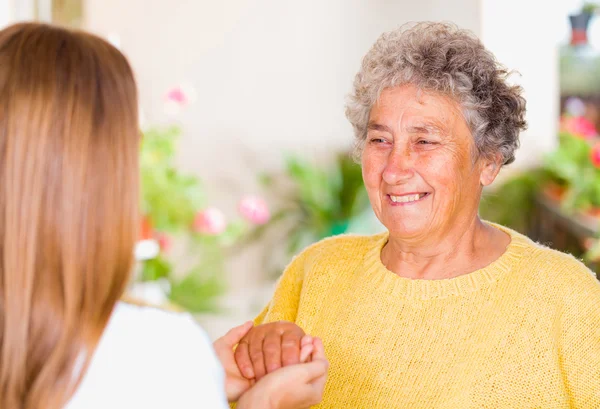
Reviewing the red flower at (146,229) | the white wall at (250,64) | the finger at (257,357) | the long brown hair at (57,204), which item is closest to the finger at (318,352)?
the finger at (257,357)

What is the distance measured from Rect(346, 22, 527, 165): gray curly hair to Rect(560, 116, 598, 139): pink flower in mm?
3807

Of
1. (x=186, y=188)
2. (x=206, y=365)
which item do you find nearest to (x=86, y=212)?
(x=206, y=365)

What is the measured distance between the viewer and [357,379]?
1.85 m

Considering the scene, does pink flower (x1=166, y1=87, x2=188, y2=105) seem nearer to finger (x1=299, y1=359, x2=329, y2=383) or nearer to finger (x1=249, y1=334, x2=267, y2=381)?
finger (x1=249, y1=334, x2=267, y2=381)

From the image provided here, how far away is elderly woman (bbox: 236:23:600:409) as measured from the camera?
1.69 meters

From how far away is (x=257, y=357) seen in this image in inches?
61.7

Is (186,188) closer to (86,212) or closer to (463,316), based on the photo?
(463,316)

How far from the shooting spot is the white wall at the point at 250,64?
17.1 ft

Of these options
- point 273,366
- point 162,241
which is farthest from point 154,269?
point 273,366

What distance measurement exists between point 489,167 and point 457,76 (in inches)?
10.0

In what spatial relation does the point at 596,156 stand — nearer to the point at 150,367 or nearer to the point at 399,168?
the point at 399,168

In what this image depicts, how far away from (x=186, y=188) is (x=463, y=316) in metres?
2.56

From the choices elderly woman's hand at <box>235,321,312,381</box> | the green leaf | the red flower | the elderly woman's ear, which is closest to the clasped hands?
elderly woman's hand at <box>235,321,312,381</box>

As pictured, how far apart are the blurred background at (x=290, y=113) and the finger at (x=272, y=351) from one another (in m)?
3.15
